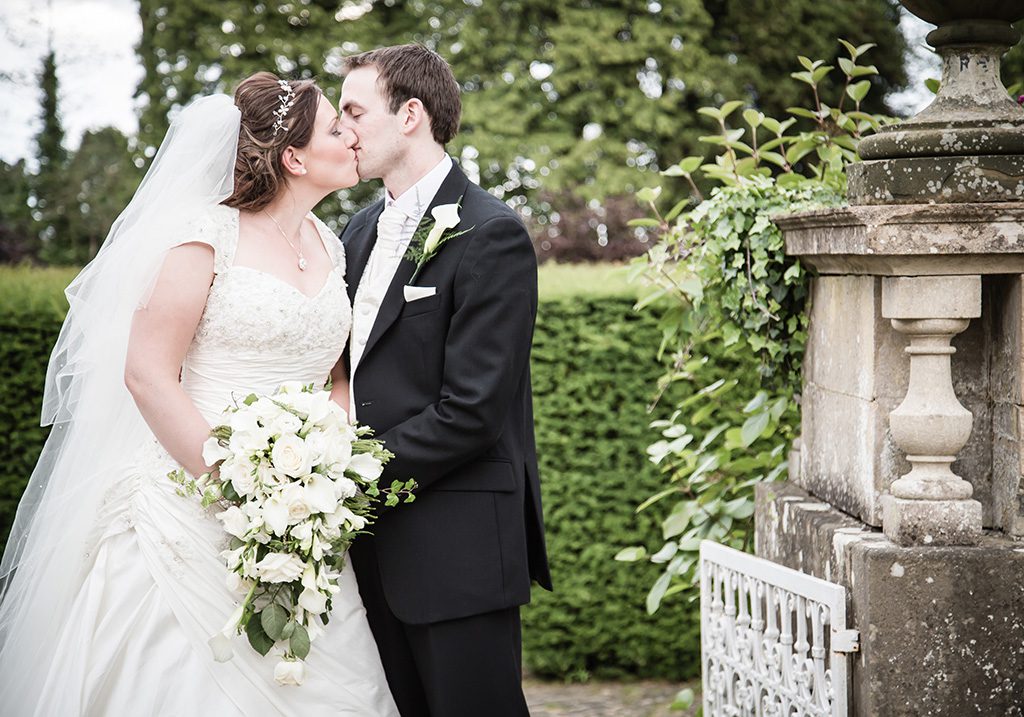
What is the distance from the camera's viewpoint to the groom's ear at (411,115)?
307cm

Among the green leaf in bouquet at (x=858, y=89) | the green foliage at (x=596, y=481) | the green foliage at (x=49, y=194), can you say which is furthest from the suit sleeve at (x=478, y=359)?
the green foliage at (x=49, y=194)

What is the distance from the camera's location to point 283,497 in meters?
2.47

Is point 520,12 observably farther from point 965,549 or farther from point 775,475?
point 965,549

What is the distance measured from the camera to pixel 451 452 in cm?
277

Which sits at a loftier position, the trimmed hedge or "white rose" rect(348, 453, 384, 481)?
"white rose" rect(348, 453, 384, 481)

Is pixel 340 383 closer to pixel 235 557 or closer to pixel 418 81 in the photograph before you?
pixel 235 557

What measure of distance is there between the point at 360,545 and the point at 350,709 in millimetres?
439

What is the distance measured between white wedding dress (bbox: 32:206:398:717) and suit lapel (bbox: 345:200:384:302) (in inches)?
7.5

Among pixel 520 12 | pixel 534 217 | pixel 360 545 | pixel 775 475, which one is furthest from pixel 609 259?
pixel 360 545

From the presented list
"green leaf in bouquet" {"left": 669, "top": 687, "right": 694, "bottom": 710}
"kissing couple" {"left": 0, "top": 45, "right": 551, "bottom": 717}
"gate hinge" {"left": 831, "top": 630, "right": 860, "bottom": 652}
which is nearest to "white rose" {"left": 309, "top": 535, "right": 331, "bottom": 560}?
"kissing couple" {"left": 0, "top": 45, "right": 551, "bottom": 717}

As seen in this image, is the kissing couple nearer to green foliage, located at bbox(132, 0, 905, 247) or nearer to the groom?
the groom

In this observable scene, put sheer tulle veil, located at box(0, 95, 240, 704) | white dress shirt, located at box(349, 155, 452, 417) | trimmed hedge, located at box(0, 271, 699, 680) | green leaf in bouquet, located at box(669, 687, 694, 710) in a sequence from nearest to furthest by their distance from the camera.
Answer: sheer tulle veil, located at box(0, 95, 240, 704), white dress shirt, located at box(349, 155, 452, 417), green leaf in bouquet, located at box(669, 687, 694, 710), trimmed hedge, located at box(0, 271, 699, 680)

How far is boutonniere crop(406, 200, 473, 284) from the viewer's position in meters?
2.87

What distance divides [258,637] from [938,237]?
1.88 meters
